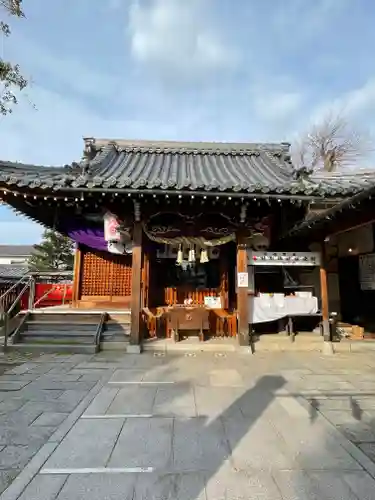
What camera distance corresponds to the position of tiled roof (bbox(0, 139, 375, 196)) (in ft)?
23.7

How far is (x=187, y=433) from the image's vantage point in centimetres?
355

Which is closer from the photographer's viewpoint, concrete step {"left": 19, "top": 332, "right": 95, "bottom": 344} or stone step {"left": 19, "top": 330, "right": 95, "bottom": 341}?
concrete step {"left": 19, "top": 332, "right": 95, "bottom": 344}

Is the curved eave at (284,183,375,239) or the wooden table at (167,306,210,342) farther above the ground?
the curved eave at (284,183,375,239)

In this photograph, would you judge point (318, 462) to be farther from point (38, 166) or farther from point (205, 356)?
point (38, 166)

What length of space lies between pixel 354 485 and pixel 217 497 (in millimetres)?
1212

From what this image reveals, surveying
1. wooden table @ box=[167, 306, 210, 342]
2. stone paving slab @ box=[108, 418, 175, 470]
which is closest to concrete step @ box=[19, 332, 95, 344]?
wooden table @ box=[167, 306, 210, 342]

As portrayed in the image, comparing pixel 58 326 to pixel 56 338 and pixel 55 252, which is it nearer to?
pixel 56 338

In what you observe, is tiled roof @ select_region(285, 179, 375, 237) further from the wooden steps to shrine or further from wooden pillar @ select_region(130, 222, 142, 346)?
the wooden steps to shrine

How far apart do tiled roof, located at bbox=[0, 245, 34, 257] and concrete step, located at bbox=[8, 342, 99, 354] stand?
1953 inches

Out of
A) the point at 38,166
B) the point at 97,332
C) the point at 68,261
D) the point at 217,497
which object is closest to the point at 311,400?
the point at 217,497

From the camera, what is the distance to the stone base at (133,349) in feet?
25.1

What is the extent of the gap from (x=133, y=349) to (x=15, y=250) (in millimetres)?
55572

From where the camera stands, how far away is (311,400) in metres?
4.61

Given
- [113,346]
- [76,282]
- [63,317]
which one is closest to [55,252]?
[76,282]
